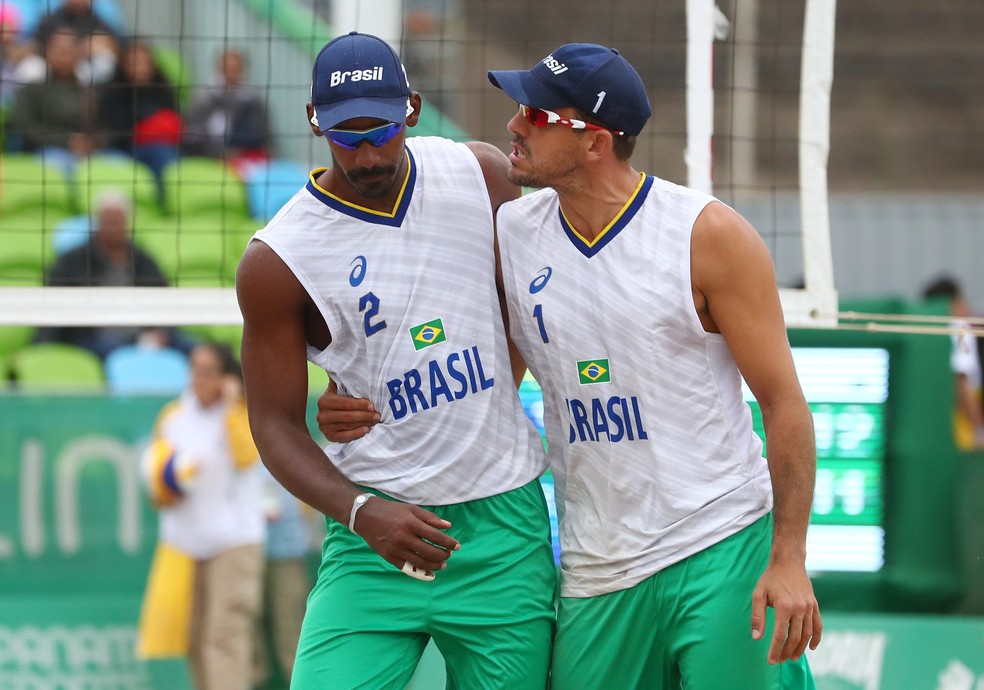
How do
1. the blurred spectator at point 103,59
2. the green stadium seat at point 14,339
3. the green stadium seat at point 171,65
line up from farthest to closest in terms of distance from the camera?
the green stadium seat at point 171,65 < the blurred spectator at point 103,59 < the green stadium seat at point 14,339

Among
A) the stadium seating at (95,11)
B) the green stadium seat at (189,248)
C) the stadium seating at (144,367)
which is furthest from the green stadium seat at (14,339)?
the stadium seating at (95,11)

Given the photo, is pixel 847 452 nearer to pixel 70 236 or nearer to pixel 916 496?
pixel 916 496

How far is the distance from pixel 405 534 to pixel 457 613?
301mm

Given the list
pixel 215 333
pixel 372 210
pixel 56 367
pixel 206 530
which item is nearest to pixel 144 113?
pixel 215 333

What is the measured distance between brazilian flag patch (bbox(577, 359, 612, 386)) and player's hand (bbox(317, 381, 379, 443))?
0.54 meters

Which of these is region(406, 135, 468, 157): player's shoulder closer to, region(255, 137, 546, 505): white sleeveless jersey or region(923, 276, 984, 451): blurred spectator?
region(255, 137, 546, 505): white sleeveless jersey

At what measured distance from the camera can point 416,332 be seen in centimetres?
356

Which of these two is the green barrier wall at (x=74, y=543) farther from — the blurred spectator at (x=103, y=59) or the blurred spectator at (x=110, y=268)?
the blurred spectator at (x=103, y=59)

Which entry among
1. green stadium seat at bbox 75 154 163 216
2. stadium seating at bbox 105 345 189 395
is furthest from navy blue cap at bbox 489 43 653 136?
green stadium seat at bbox 75 154 163 216

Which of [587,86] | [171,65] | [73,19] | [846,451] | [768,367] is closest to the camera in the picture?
[768,367]

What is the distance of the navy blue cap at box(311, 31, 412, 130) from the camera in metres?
3.42

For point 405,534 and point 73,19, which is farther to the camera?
point 73,19

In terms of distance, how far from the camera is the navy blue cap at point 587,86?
11.5ft

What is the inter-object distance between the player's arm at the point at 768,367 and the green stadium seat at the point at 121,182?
708 centimetres
